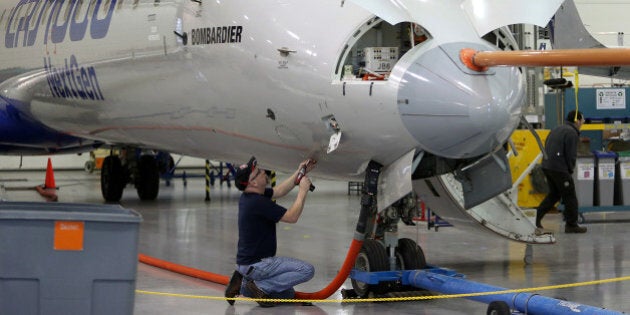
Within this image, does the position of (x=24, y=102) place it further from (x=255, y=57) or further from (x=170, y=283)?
(x=255, y=57)

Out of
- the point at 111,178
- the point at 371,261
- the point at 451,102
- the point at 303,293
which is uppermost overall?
the point at 451,102

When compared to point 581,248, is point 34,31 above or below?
above

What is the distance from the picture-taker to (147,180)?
71.2ft

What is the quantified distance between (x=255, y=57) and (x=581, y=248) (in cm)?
557

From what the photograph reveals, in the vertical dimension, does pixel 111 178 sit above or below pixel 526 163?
below

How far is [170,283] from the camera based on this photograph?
11.0 meters

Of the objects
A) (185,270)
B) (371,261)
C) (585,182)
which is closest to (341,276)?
(371,261)

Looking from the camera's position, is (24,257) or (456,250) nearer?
(24,257)

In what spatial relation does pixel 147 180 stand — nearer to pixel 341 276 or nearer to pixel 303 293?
pixel 303 293

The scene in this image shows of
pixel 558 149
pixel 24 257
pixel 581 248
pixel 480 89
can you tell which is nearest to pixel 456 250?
pixel 581 248

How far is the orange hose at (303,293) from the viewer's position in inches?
376

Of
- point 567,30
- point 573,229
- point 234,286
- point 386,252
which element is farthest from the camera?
point 573,229

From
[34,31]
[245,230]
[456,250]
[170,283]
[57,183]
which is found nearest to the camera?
[245,230]

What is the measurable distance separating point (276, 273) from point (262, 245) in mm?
276
